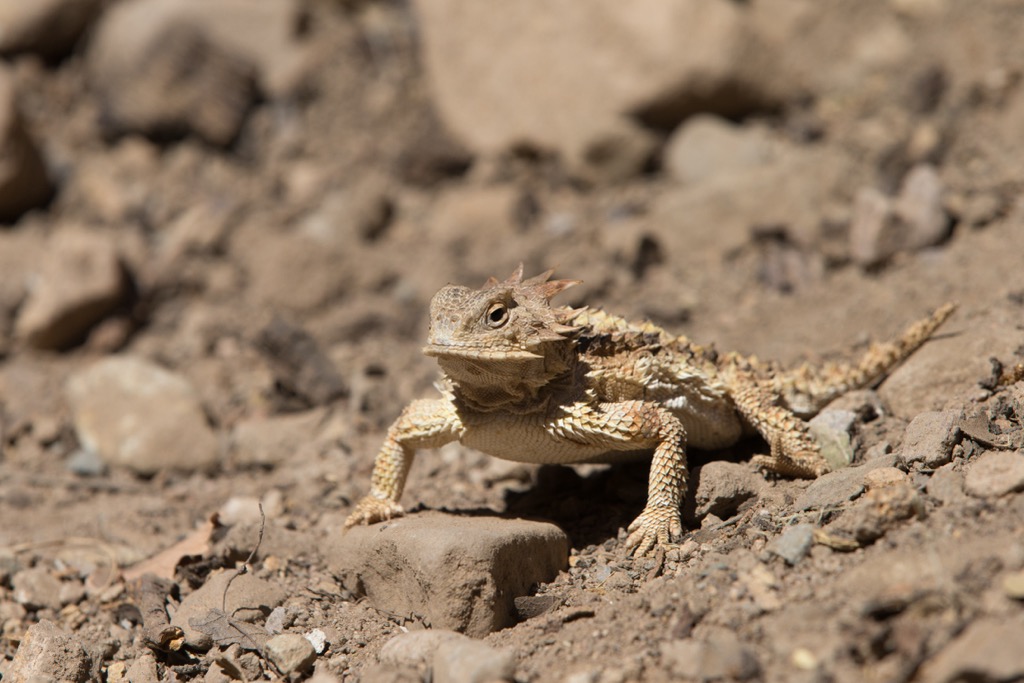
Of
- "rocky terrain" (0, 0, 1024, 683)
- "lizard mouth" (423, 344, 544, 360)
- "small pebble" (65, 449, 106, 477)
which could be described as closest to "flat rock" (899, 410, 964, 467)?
"rocky terrain" (0, 0, 1024, 683)

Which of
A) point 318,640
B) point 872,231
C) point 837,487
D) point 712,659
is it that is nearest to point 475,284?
point 872,231

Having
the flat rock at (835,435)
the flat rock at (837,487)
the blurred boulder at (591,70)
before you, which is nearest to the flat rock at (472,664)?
the flat rock at (837,487)

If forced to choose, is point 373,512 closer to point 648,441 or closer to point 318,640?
point 318,640

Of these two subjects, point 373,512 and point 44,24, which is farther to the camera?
point 44,24

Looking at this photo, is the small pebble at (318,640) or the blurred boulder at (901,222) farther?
the blurred boulder at (901,222)

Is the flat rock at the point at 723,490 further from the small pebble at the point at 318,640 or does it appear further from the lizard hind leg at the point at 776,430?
the small pebble at the point at 318,640

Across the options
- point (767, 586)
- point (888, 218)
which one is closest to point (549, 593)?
point (767, 586)
